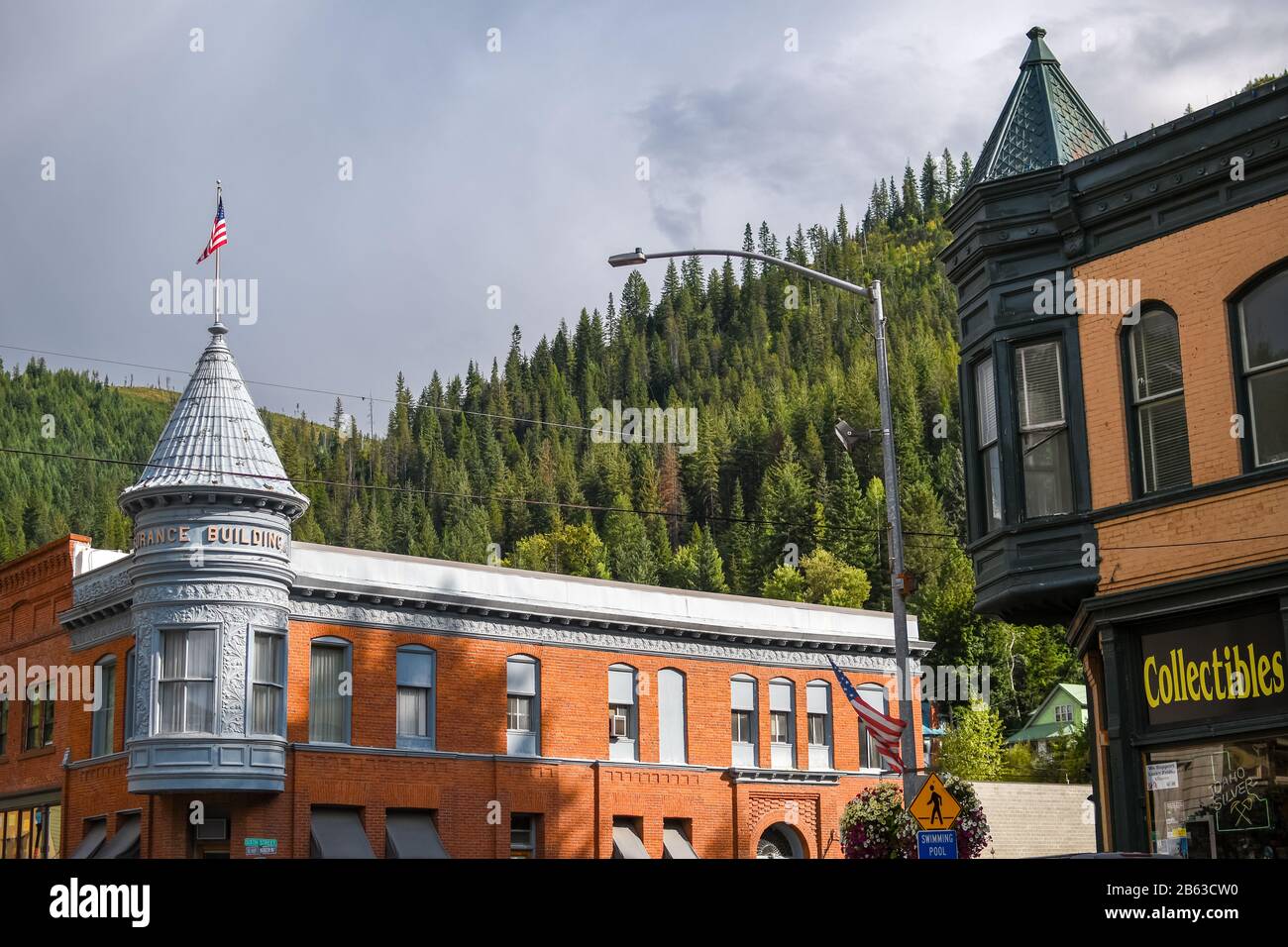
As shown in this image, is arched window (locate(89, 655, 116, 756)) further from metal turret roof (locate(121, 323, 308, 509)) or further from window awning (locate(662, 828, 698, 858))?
window awning (locate(662, 828, 698, 858))

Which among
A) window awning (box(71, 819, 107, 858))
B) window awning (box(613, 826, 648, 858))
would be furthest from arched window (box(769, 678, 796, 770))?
window awning (box(71, 819, 107, 858))

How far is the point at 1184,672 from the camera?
18.5 m

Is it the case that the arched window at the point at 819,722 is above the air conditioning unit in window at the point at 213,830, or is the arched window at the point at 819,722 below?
above

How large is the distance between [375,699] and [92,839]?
7.70 meters

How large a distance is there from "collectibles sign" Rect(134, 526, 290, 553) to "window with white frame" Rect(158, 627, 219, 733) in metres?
2.09

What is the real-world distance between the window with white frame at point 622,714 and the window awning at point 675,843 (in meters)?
2.35

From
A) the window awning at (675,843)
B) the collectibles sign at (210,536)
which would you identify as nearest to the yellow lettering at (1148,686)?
the collectibles sign at (210,536)

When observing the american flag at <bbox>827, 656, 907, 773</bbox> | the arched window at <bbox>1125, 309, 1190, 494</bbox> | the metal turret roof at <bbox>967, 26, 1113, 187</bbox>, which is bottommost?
the american flag at <bbox>827, 656, 907, 773</bbox>

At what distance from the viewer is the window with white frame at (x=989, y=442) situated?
20922 mm

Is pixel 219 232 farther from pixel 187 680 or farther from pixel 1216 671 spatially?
pixel 1216 671

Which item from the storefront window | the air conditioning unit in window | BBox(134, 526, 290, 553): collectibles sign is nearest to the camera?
the storefront window

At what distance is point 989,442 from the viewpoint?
21219 mm

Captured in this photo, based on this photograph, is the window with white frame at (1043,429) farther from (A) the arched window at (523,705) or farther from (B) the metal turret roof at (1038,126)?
(A) the arched window at (523,705)

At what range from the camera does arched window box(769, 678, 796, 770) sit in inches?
1834
